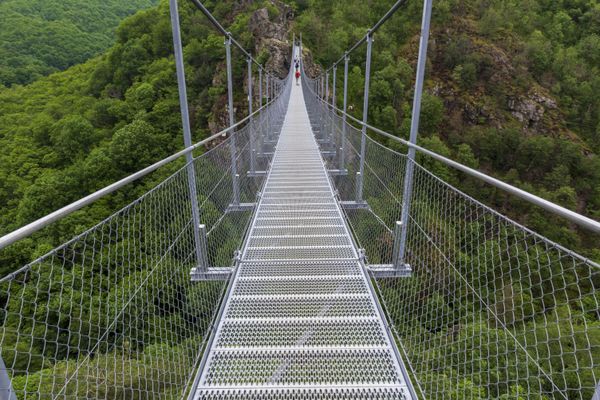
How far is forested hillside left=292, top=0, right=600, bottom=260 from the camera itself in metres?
23.5

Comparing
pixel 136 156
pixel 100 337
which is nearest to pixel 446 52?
pixel 136 156

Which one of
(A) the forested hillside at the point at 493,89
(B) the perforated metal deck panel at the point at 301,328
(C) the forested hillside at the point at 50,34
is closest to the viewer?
(B) the perforated metal deck panel at the point at 301,328

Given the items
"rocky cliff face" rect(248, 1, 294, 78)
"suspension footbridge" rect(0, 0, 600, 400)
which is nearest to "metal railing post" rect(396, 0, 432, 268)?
"suspension footbridge" rect(0, 0, 600, 400)

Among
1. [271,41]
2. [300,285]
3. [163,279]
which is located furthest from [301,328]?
[271,41]

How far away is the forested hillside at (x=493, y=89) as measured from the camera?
23.5 m

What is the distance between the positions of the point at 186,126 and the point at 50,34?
43.4 meters

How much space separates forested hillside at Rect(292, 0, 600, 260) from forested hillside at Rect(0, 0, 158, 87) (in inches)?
902

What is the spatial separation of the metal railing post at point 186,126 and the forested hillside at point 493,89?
775 inches

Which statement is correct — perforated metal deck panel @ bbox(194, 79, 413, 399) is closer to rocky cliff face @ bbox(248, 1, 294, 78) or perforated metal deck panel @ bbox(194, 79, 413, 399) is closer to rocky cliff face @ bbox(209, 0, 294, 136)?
rocky cliff face @ bbox(209, 0, 294, 136)

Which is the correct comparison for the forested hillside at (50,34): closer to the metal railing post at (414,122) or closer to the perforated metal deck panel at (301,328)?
the perforated metal deck panel at (301,328)

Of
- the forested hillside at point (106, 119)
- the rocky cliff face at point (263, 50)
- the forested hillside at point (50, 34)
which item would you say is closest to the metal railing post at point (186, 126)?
the forested hillside at point (106, 119)

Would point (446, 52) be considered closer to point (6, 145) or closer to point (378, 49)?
point (378, 49)

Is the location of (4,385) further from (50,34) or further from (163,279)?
(50,34)

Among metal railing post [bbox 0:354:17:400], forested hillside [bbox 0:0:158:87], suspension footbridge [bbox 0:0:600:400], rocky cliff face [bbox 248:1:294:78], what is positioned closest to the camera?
metal railing post [bbox 0:354:17:400]
